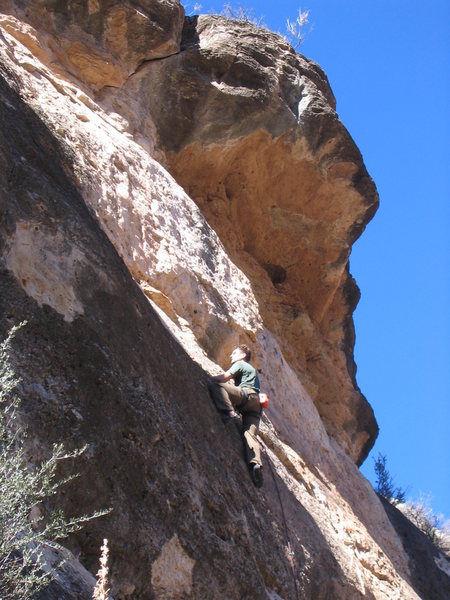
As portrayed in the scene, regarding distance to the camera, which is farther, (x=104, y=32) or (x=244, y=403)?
(x=104, y=32)

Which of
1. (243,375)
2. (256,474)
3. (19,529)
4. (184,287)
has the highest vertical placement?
(184,287)

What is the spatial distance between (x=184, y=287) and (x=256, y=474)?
8.10 feet

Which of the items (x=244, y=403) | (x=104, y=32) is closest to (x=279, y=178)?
(x=104, y=32)

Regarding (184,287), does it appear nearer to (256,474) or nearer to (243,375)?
(243,375)

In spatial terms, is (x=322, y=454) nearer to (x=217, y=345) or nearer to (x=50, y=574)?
(x=217, y=345)

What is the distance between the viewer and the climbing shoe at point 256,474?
767 cm

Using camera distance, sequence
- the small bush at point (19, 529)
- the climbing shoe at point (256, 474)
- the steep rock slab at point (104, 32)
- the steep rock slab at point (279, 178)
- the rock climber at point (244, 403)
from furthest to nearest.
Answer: the steep rock slab at point (279, 178) → the steep rock slab at point (104, 32) → the rock climber at point (244, 403) → the climbing shoe at point (256, 474) → the small bush at point (19, 529)

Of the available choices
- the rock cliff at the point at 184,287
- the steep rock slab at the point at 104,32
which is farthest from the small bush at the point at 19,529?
the steep rock slab at the point at 104,32

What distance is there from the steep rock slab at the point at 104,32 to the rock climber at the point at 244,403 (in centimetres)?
488

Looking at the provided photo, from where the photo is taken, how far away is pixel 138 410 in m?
5.99

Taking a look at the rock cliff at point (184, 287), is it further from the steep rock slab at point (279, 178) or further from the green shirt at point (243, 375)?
the green shirt at point (243, 375)

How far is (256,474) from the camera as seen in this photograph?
25.3 ft

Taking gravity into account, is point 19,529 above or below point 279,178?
below

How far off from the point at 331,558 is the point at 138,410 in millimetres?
3607
